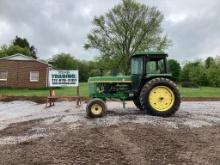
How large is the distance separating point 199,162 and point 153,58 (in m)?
7.14

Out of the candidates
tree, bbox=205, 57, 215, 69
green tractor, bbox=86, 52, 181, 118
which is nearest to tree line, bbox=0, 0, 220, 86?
tree, bbox=205, 57, 215, 69

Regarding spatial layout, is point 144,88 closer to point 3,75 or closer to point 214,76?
point 3,75

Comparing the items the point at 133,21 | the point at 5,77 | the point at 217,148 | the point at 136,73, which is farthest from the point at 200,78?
the point at 217,148

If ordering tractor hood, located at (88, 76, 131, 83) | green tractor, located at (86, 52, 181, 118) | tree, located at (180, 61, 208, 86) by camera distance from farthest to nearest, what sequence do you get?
tree, located at (180, 61, 208, 86), tractor hood, located at (88, 76, 131, 83), green tractor, located at (86, 52, 181, 118)

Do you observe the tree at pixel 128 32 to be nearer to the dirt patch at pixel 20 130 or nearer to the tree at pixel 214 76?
the tree at pixel 214 76

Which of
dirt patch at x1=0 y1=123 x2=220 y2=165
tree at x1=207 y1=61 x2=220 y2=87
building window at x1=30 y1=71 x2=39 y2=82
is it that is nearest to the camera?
dirt patch at x1=0 y1=123 x2=220 y2=165

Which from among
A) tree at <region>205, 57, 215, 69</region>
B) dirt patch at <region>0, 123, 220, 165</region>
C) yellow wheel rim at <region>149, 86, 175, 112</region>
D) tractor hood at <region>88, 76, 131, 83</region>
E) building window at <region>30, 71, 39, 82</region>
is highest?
tree at <region>205, 57, 215, 69</region>

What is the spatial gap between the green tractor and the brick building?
30029mm

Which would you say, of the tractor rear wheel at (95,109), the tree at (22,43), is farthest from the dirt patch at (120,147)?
the tree at (22,43)

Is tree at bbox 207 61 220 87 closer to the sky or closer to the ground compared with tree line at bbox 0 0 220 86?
closer to the ground

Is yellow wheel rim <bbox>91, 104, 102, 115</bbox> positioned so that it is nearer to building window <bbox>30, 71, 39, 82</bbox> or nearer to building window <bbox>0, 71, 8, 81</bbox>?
building window <bbox>0, 71, 8, 81</bbox>

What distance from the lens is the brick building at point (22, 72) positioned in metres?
43.7

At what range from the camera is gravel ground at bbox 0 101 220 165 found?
25.1 feet

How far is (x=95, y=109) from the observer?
510 inches
